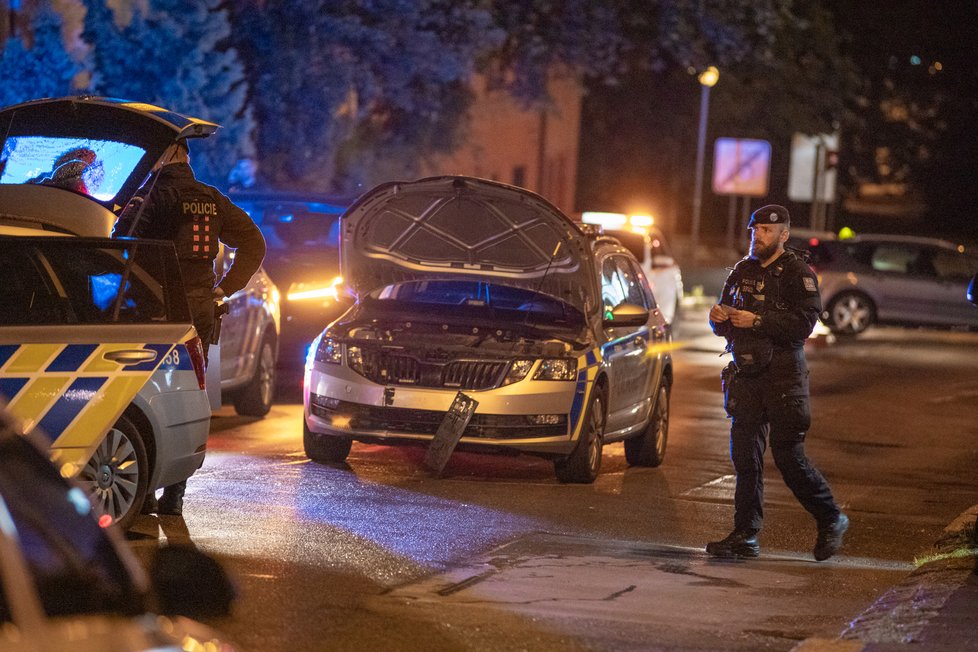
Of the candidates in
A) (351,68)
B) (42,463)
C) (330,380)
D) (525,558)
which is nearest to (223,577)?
(42,463)

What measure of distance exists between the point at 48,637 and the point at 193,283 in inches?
245

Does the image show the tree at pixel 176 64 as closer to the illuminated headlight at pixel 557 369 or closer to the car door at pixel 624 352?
the car door at pixel 624 352

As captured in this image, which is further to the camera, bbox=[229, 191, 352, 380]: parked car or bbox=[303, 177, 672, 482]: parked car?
bbox=[229, 191, 352, 380]: parked car

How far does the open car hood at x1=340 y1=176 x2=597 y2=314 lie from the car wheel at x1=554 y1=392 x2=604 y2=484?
73 centimetres

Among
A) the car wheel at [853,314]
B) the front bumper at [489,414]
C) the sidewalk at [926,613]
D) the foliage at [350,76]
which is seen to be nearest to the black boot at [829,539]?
the sidewalk at [926,613]

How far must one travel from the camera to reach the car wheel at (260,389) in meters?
13.2

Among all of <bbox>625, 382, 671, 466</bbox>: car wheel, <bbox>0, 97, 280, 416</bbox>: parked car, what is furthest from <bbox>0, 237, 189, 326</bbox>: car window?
<bbox>625, 382, 671, 466</bbox>: car wheel

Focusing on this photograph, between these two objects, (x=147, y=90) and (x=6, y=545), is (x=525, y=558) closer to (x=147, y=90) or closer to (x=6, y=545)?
(x=6, y=545)

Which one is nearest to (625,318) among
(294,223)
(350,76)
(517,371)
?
(517,371)

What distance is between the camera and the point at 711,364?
20.2 m

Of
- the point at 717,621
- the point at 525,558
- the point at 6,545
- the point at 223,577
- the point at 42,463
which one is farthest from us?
the point at 525,558

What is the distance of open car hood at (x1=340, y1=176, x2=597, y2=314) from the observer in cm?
1109

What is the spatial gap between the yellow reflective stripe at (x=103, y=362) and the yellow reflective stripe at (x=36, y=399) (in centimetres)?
16

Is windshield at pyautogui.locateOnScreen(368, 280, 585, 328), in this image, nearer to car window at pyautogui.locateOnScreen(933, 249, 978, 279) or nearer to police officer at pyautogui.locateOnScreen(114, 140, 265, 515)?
police officer at pyautogui.locateOnScreen(114, 140, 265, 515)
